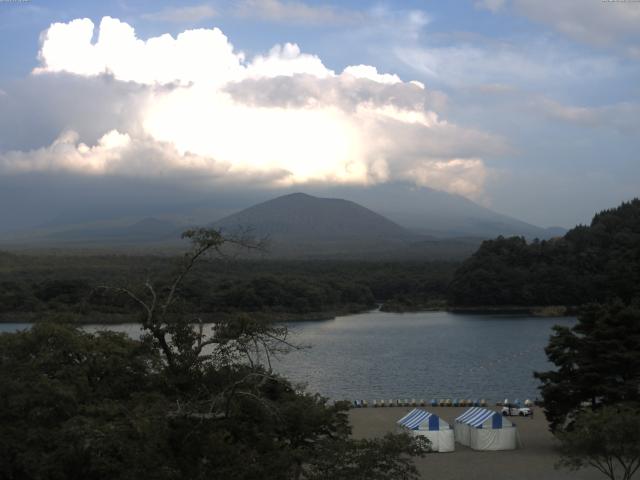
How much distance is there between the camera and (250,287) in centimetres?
5225

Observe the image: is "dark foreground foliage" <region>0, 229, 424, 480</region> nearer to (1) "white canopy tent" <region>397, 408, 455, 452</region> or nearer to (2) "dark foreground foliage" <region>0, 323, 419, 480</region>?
(2) "dark foreground foliage" <region>0, 323, 419, 480</region>

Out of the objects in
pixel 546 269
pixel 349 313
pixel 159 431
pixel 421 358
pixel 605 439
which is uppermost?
pixel 546 269

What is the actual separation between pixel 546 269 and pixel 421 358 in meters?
28.2

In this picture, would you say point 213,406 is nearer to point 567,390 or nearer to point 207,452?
point 207,452

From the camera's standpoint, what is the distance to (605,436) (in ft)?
34.7

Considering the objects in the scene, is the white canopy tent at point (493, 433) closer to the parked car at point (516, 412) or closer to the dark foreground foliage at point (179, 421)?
the parked car at point (516, 412)

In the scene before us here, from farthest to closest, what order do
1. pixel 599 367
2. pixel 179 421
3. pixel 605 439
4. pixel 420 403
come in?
pixel 420 403 → pixel 599 367 → pixel 605 439 → pixel 179 421

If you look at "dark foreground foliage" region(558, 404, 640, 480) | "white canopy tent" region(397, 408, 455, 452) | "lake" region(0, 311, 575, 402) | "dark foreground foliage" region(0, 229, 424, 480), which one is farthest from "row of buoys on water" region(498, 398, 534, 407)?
"dark foreground foliage" region(0, 229, 424, 480)

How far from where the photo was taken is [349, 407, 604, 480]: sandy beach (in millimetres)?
13352

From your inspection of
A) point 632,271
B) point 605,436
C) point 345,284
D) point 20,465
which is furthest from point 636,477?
point 345,284

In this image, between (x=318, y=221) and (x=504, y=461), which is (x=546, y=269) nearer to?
(x=504, y=461)

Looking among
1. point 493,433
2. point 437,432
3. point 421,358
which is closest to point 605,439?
point 493,433

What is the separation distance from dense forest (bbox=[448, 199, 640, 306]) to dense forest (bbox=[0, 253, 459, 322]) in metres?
3.97

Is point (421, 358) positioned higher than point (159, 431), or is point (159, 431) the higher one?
point (159, 431)
